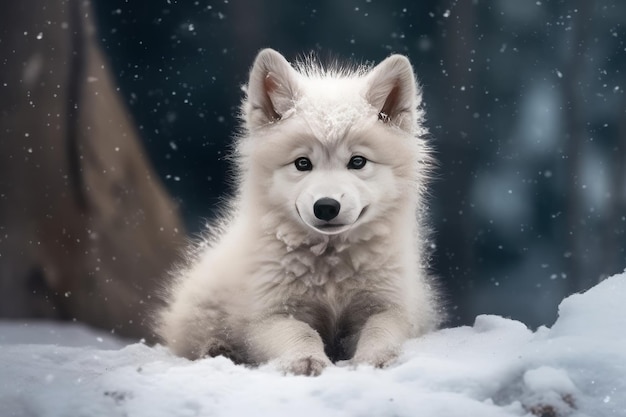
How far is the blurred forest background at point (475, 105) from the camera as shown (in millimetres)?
3904

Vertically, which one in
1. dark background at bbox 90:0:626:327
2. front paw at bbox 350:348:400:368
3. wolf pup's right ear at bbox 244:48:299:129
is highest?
dark background at bbox 90:0:626:327

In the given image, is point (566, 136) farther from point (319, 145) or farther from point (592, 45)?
point (319, 145)

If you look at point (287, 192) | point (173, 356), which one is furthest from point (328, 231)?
point (173, 356)

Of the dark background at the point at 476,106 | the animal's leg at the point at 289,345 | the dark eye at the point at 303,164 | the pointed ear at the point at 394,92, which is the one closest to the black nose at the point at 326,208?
the dark eye at the point at 303,164

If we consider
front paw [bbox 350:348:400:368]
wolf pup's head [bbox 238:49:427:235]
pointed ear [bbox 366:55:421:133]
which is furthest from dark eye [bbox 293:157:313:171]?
front paw [bbox 350:348:400:368]

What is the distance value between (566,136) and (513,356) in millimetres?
1757

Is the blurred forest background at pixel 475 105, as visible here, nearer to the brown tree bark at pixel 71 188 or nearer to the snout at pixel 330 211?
the brown tree bark at pixel 71 188

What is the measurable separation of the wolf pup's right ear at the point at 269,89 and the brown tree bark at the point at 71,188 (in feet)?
3.89

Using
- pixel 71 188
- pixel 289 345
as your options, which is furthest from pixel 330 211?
pixel 71 188

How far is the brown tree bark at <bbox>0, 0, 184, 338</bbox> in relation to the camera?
164 inches

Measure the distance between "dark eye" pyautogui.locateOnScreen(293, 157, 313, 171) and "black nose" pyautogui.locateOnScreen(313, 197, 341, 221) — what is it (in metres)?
0.24

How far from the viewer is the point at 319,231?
296 cm

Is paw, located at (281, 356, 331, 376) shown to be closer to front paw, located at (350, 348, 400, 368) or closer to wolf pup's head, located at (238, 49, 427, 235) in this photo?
front paw, located at (350, 348, 400, 368)

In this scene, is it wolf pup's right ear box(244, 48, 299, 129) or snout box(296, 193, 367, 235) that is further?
wolf pup's right ear box(244, 48, 299, 129)
